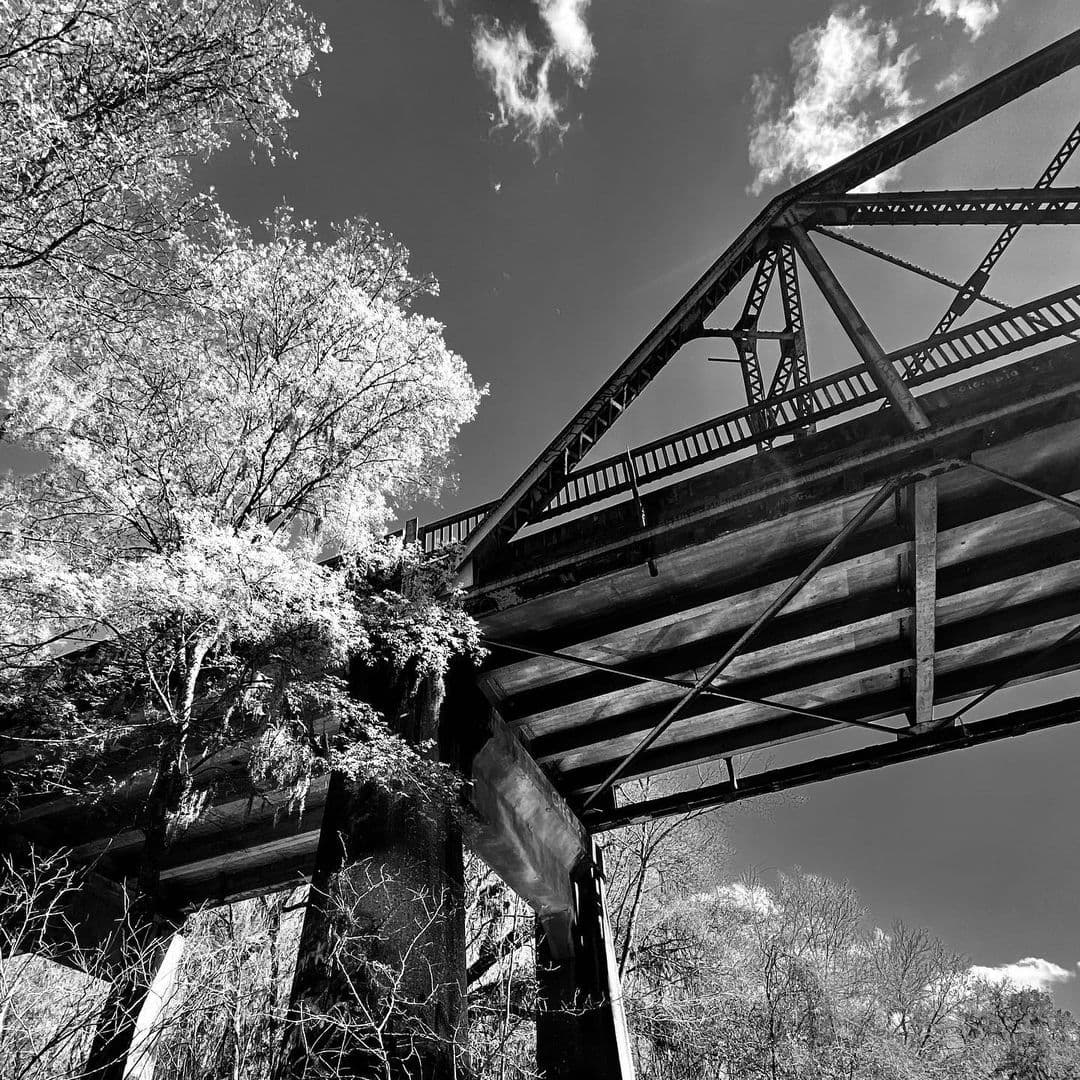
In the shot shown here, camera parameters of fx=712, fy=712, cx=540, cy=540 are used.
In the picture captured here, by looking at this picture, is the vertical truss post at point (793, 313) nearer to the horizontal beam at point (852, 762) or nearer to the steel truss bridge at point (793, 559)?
the steel truss bridge at point (793, 559)

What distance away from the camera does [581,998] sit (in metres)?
8.81

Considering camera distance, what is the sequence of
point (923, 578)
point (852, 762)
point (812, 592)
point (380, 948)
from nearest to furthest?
point (380, 948)
point (923, 578)
point (812, 592)
point (852, 762)

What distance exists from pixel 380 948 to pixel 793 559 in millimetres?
5501

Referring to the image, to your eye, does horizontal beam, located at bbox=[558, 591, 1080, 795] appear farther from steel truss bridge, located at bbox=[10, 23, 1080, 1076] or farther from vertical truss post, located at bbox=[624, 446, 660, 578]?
vertical truss post, located at bbox=[624, 446, 660, 578]

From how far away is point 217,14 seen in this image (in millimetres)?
6082

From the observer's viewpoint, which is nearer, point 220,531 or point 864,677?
point 220,531

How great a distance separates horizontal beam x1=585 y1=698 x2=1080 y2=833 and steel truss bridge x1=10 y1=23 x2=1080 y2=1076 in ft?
0.12

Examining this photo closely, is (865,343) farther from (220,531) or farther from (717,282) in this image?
(220,531)

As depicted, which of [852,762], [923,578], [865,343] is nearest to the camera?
[865,343]

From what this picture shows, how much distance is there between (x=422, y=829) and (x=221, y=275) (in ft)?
27.5

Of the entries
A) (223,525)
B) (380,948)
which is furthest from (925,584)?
(223,525)

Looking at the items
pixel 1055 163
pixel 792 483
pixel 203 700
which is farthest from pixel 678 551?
pixel 1055 163

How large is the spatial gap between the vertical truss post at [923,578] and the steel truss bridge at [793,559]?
0.03 meters

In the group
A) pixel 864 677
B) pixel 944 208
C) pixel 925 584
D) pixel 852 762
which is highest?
pixel 944 208
